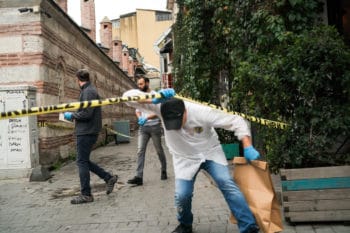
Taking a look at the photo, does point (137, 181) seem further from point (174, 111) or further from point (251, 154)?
point (251, 154)

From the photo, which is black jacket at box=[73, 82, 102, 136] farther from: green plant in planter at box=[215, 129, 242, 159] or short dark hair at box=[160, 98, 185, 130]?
green plant in planter at box=[215, 129, 242, 159]

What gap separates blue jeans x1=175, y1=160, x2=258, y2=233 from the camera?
4008mm

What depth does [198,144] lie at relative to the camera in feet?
14.0

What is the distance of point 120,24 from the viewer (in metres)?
56.2

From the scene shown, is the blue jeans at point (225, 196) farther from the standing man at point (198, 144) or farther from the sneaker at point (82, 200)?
the sneaker at point (82, 200)

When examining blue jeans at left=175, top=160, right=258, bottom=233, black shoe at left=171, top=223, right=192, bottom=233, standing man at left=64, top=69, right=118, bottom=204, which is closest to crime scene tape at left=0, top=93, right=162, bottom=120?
blue jeans at left=175, top=160, right=258, bottom=233

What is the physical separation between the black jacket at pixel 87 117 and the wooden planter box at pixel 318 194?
10.7ft

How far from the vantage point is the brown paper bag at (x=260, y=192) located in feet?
13.1

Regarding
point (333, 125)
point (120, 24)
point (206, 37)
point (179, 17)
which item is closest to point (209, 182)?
point (333, 125)

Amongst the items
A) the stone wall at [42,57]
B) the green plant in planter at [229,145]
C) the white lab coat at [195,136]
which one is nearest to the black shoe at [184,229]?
the white lab coat at [195,136]

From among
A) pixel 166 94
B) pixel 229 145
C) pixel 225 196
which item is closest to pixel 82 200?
pixel 225 196

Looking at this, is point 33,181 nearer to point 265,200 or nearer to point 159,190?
point 159,190

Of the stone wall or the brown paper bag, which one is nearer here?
the brown paper bag

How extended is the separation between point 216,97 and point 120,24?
47195mm
